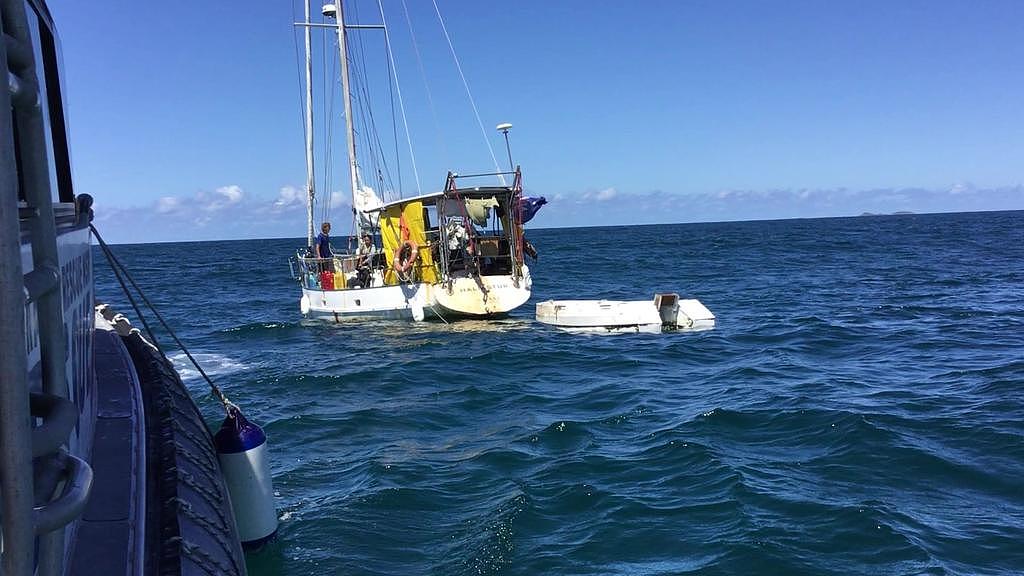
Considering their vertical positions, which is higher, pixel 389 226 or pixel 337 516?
pixel 389 226

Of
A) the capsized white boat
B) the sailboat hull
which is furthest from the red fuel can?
the capsized white boat

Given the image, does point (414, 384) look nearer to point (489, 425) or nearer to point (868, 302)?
point (489, 425)

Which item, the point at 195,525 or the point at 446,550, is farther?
the point at 446,550

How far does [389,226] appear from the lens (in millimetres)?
22750

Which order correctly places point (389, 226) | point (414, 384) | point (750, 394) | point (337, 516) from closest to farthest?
point (337, 516) < point (750, 394) < point (414, 384) < point (389, 226)

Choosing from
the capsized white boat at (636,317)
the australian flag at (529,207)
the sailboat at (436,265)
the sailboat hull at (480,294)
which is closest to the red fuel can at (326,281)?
the sailboat at (436,265)

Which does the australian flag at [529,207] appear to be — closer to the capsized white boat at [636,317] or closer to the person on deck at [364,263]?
the capsized white boat at [636,317]

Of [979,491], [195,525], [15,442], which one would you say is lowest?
[979,491]

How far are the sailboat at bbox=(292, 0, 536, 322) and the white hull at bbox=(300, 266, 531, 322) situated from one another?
0.03 metres

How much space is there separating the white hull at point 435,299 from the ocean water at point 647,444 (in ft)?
2.34

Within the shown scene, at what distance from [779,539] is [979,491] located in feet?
8.47

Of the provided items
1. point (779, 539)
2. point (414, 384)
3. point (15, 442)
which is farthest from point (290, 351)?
point (15, 442)

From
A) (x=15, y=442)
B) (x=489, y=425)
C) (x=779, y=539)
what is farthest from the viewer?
(x=489, y=425)

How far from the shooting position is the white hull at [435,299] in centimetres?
2102
